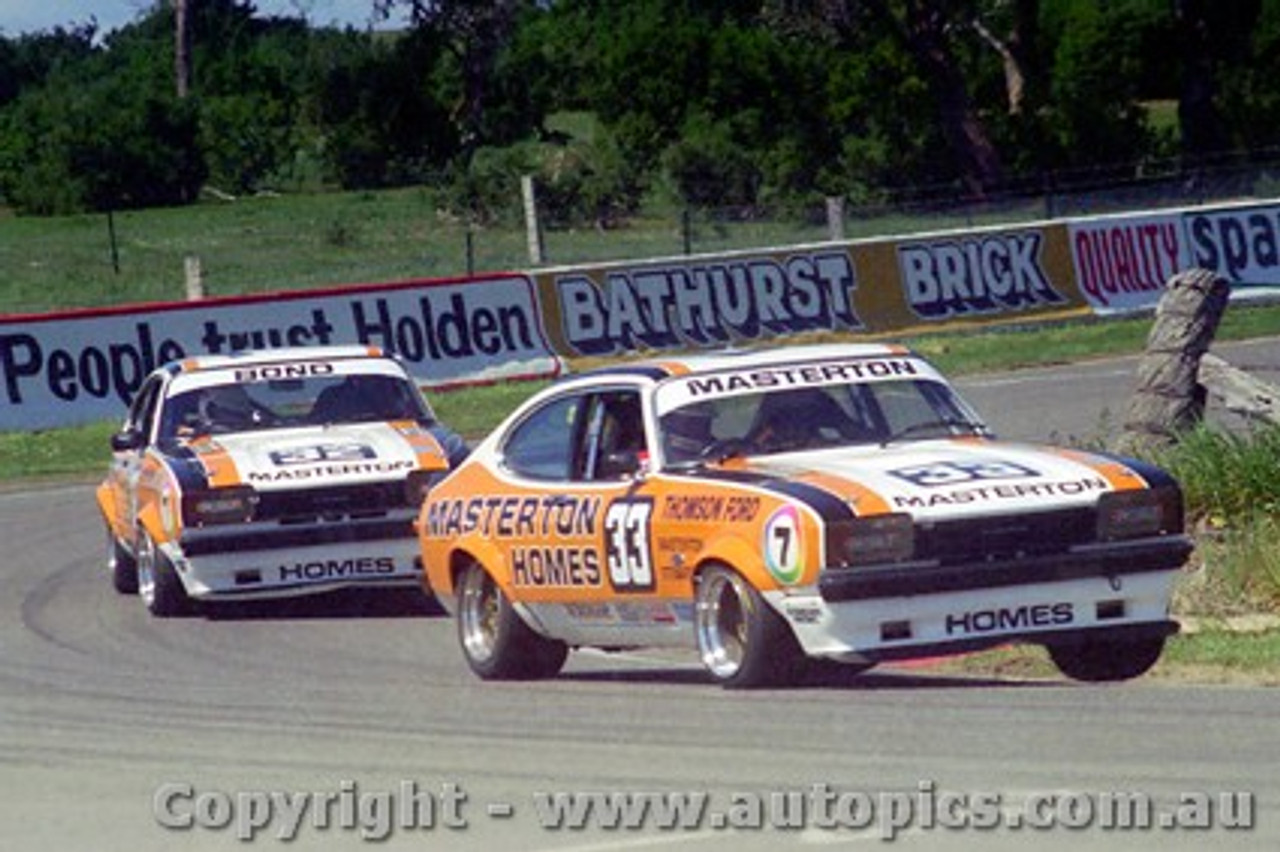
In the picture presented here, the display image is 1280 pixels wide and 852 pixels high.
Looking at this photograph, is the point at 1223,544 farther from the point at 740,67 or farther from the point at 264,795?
the point at 740,67

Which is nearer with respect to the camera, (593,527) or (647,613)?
(647,613)

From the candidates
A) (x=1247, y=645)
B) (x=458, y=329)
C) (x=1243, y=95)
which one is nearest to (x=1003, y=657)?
(x=1247, y=645)

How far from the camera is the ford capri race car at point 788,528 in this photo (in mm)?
11102

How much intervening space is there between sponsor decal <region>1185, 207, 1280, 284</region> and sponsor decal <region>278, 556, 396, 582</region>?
22.3m

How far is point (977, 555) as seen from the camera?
1117 centimetres

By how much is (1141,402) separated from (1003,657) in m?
4.57

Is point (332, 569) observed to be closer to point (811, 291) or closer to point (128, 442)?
point (128, 442)

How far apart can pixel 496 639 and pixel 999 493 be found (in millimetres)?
2902

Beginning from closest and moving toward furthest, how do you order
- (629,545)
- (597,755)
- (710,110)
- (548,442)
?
(597,755) → (629,545) → (548,442) → (710,110)

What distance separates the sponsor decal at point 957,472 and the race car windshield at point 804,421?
81 cm

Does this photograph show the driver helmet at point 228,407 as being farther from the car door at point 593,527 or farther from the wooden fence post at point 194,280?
the wooden fence post at point 194,280

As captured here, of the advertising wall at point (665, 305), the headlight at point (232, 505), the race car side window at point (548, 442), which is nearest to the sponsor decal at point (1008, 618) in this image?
the race car side window at point (548, 442)

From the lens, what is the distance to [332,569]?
16.2 metres

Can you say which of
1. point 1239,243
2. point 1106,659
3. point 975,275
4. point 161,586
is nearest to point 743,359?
point 1106,659
